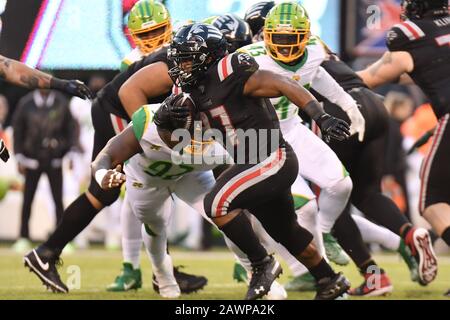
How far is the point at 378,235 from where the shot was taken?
764cm

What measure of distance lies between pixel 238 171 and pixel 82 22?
149 inches

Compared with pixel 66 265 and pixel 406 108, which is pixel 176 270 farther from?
pixel 406 108

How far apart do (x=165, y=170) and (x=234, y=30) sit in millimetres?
1285

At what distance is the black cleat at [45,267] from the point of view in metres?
6.91

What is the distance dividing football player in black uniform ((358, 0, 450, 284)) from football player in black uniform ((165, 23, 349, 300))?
89 cm

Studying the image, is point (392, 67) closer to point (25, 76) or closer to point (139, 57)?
point (139, 57)

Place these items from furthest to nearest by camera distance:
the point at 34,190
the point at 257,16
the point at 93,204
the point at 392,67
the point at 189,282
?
the point at 34,190
the point at 257,16
the point at 189,282
the point at 93,204
the point at 392,67

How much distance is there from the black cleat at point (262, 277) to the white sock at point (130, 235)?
1436mm

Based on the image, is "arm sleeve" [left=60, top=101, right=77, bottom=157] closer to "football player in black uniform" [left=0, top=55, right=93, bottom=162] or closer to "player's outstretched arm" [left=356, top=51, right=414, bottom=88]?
"football player in black uniform" [left=0, top=55, right=93, bottom=162]

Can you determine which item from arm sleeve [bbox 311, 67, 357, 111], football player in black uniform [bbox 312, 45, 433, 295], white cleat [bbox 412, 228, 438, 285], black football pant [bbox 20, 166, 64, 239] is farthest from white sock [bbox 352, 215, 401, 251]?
black football pant [bbox 20, 166, 64, 239]

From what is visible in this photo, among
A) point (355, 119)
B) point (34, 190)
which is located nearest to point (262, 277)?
point (355, 119)

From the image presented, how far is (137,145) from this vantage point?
234 inches

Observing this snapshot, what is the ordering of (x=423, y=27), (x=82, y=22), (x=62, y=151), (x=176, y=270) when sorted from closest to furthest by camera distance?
(x=423, y=27), (x=176, y=270), (x=82, y=22), (x=62, y=151)
